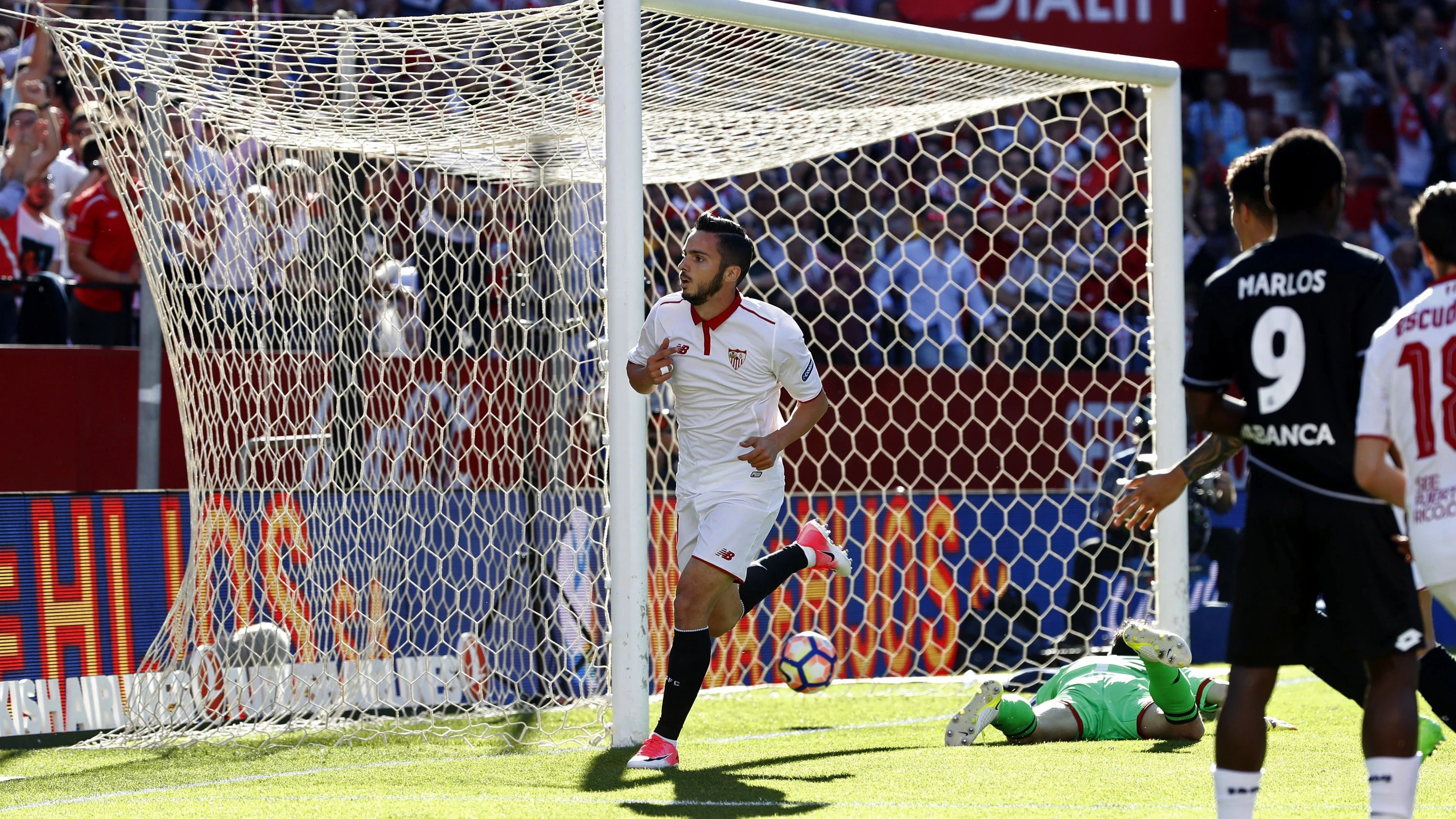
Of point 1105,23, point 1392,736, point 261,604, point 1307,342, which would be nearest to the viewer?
point 1392,736

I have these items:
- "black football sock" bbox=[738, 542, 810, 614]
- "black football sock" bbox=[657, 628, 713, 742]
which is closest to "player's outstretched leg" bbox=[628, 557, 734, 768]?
"black football sock" bbox=[657, 628, 713, 742]

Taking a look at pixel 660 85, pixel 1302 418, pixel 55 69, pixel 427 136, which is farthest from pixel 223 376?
pixel 1302 418

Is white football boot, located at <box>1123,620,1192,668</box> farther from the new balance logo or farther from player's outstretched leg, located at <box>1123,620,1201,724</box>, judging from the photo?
the new balance logo

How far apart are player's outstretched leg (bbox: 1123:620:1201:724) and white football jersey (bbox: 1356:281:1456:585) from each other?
Answer: 6.74 ft

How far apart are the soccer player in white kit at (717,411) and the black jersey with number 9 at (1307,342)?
2031mm

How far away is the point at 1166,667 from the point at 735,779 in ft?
4.88

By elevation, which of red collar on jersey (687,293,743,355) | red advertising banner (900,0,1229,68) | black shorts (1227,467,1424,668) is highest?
red advertising banner (900,0,1229,68)

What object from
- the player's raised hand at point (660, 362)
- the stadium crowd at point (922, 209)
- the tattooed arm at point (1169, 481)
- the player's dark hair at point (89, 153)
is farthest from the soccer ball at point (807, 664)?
the player's dark hair at point (89, 153)

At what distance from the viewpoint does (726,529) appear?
16.9 ft

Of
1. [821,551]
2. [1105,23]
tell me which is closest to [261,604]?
[821,551]

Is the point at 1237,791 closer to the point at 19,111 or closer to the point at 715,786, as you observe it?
the point at 715,786

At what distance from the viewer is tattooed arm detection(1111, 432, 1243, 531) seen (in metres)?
3.51

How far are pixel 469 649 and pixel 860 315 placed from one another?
175 inches

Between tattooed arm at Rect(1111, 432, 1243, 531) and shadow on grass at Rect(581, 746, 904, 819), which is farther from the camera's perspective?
shadow on grass at Rect(581, 746, 904, 819)
